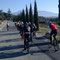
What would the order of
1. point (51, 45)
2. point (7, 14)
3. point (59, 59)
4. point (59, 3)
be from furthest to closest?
point (7, 14), point (59, 3), point (51, 45), point (59, 59)

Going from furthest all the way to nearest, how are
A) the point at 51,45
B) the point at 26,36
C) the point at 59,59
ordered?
the point at 51,45 < the point at 26,36 < the point at 59,59

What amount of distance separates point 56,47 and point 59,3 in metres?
7.22

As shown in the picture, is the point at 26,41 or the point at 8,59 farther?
the point at 26,41

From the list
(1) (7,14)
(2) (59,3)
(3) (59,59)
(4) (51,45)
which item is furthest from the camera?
(1) (7,14)

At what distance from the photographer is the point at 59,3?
19.0m

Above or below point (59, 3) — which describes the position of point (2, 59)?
below

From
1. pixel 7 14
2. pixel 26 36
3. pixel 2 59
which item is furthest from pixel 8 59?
pixel 7 14

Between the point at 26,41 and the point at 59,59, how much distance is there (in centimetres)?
310

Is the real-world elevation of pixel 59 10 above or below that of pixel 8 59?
above

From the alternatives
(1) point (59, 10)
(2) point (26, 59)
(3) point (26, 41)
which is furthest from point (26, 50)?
(1) point (59, 10)

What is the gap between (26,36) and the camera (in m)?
12.5

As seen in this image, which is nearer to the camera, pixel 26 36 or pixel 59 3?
pixel 26 36

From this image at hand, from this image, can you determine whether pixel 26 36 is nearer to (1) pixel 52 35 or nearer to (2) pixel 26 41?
(2) pixel 26 41

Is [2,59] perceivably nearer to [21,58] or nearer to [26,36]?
[21,58]
